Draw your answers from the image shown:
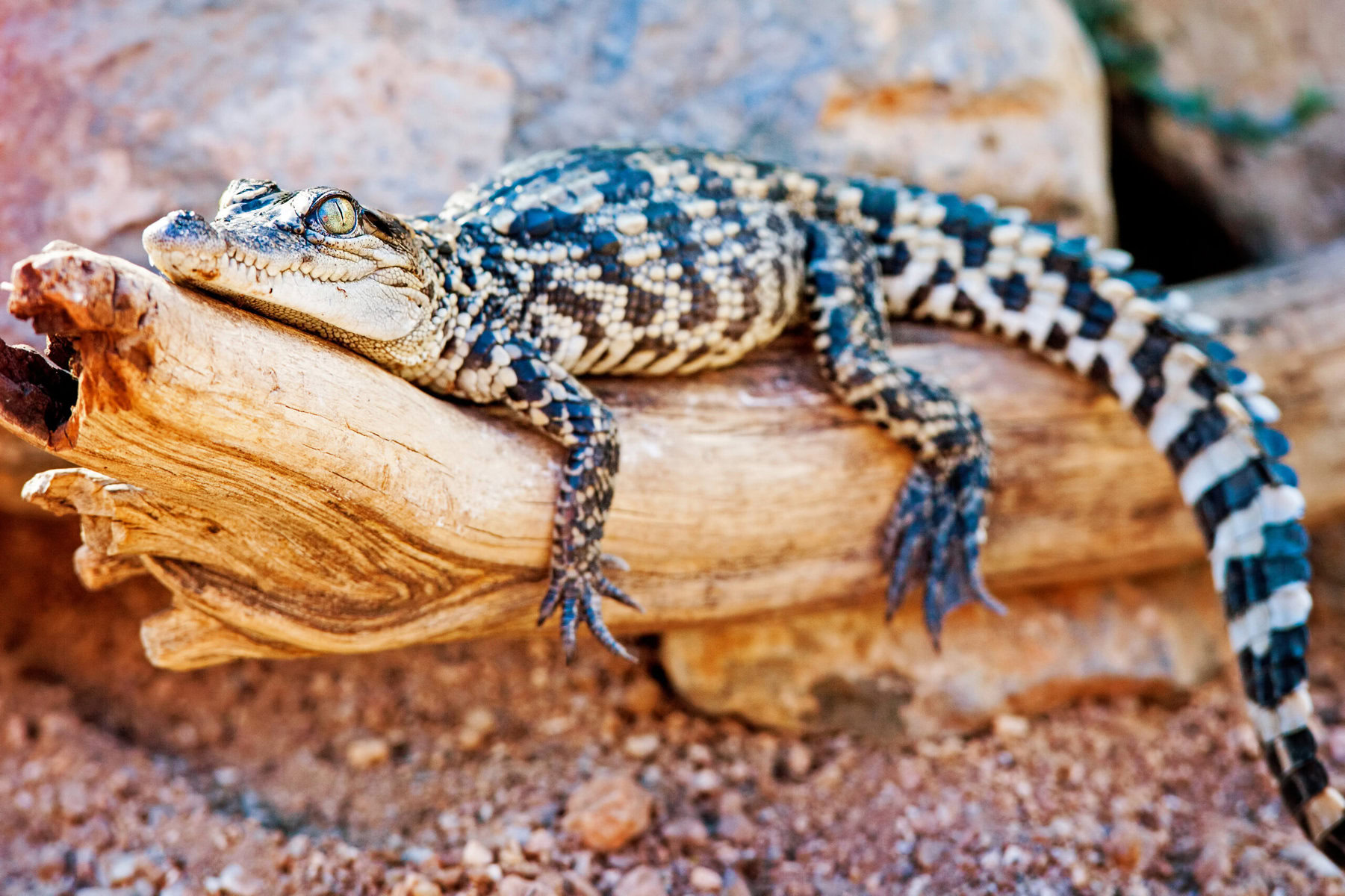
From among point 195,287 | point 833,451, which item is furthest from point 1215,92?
point 195,287

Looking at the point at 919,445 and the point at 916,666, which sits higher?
the point at 919,445

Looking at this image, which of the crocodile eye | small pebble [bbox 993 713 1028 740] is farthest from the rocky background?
the crocodile eye

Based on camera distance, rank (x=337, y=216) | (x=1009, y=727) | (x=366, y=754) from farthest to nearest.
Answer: (x=1009, y=727)
(x=366, y=754)
(x=337, y=216)

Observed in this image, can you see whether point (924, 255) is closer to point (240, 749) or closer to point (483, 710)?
point (483, 710)

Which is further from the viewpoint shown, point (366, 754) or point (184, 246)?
point (366, 754)

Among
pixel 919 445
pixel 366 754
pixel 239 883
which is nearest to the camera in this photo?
pixel 239 883

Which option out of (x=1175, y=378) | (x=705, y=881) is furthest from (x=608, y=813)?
(x=1175, y=378)

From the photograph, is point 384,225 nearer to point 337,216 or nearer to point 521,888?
point 337,216

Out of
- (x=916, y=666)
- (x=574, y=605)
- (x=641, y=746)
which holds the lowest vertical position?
(x=641, y=746)
